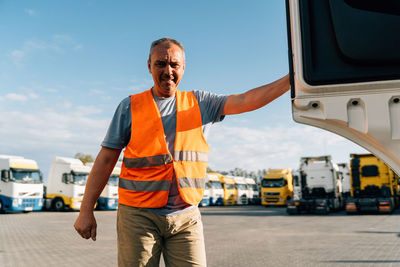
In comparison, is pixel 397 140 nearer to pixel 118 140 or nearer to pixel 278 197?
pixel 118 140

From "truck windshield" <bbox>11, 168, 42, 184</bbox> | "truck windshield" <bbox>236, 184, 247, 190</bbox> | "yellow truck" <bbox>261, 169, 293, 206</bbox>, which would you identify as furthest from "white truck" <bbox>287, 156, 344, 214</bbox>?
"truck windshield" <bbox>236, 184, 247, 190</bbox>

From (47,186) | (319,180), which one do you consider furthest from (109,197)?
(319,180)

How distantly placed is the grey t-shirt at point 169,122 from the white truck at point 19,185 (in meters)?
20.9

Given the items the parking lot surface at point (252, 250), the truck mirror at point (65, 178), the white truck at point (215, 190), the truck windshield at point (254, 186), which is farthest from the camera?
the truck windshield at point (254, 186)

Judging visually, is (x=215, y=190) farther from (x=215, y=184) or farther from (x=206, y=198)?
(x=206, y=198)

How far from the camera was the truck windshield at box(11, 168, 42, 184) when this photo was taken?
20.8 meters

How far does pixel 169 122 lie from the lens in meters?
2.08

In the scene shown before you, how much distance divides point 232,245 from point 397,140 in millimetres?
7759

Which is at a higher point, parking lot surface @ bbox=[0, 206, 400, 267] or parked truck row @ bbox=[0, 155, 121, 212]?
parked truck row @ bbox=[0, 155, 121, 212]

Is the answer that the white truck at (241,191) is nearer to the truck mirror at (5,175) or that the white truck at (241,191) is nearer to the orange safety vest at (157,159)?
the truck mirror at (5,175)

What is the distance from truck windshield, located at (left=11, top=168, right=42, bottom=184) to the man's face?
2124cm

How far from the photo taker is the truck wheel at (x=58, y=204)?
78.8ft

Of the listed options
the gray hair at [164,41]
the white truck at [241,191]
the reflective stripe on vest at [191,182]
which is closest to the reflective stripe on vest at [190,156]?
the reflective stripe on vest at [191,182]

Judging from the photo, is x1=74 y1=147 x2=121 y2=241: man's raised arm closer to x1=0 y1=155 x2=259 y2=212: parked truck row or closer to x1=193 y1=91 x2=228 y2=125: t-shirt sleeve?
x1=193 y1=91 x2=228 y2=125: t-shirt sleeve
